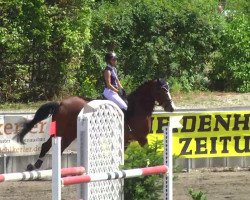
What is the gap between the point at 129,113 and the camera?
696 inches

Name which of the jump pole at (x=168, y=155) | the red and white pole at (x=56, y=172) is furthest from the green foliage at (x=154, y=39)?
the red and white pole at (x=56, y=172)

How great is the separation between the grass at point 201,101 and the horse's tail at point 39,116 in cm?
677

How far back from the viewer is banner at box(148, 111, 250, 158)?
18594 millimetres

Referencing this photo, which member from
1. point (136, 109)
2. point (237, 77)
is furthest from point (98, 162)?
point (237, 77)

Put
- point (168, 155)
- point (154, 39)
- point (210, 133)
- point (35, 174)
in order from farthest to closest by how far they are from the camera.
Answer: point (154, 39) < point (210, 133) < point (168, 155) < point (35, 174)

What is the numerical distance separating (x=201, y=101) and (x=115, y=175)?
17.6 m

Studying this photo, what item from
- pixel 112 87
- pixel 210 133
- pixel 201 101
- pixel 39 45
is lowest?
pixel 210 133

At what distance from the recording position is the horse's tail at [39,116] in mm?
17156

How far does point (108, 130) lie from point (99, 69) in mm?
16350

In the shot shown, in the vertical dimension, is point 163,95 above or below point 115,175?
above

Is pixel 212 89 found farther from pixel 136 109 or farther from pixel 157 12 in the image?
pixel 136 109

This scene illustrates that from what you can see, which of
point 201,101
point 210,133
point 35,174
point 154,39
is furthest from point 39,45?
point 35,174

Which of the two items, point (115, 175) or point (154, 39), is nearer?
point (115, 175)

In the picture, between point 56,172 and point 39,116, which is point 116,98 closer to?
point 39,116
